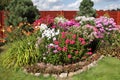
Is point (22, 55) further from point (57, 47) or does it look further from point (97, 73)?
point (97, 73)

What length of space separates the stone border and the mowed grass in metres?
0.24

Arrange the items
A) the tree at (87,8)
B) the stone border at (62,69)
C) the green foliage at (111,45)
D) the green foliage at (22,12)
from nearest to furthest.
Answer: the stone border at (62,69), the green foliage at (111,45), the green foliage at (22,12), the tree at (87,8)

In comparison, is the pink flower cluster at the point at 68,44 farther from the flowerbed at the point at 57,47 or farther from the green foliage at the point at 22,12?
the green foliage at the point at 22,12

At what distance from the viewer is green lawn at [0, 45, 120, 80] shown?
11.1 m

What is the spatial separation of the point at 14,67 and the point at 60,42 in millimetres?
1960

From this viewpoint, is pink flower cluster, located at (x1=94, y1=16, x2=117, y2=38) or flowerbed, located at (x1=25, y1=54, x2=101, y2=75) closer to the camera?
flowerbed, located at (x1=25, y1=54, x2=101, y2=75)

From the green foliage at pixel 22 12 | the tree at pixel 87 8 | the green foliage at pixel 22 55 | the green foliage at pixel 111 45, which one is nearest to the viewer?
the green foliage at pixel 22 55

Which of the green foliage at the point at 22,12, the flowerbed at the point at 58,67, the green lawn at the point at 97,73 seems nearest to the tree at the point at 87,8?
the green foliage at the point at 22,12

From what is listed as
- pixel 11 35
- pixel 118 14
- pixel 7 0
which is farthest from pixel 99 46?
pixel 7 0

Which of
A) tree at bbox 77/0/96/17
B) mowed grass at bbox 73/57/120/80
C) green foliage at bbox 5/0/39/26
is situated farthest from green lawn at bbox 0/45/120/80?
tree at bbox 77/0/96/17

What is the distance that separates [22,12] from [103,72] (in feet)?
26.8

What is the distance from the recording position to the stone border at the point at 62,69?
11648 mm

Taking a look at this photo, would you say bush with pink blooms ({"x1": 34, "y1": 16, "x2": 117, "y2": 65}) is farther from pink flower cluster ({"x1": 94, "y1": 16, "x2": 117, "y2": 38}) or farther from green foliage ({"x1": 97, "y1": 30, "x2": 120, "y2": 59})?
green foliage ({"x1": 97, "y1": 30, "x2": 120, "y2": 59})

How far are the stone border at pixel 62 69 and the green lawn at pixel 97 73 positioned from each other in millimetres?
188
